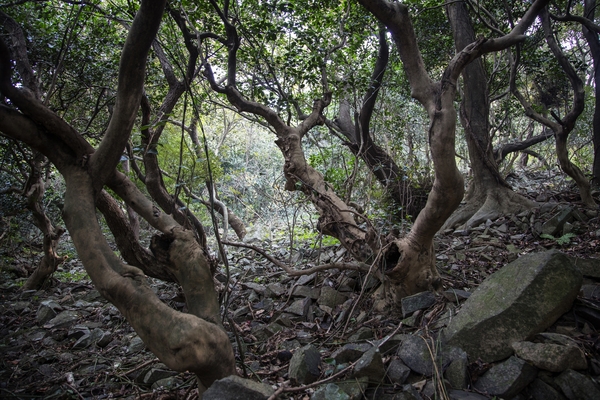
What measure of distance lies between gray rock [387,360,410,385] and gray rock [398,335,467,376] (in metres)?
0.05

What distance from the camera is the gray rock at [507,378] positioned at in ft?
6.82

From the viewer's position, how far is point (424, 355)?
238 centimetres

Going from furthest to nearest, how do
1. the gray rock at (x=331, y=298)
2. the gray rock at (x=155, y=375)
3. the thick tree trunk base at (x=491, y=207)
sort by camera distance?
the thick tree trunk base at (x=491, y=207), the gray rock at (x=331, y=298), the gray rock at (x=155, y=375)

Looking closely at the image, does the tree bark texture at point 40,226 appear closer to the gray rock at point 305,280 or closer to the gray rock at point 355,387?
the gray rock at point 305,280

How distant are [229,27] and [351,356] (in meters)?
3.79

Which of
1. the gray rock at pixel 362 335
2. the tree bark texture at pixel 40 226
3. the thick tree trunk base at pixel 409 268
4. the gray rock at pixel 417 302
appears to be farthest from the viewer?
the tree bark texture at pixel 40 226

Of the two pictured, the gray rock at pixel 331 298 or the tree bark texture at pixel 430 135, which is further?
the gray rock at pixel 331 298

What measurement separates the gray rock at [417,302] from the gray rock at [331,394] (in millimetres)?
1280

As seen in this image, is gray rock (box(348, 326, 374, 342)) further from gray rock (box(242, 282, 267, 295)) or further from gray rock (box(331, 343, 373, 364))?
gray rock (box(242, 282, 267, 295))

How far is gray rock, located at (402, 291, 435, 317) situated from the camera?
10.2 feet

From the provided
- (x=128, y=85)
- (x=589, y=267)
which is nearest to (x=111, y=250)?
(x=128, y=85)

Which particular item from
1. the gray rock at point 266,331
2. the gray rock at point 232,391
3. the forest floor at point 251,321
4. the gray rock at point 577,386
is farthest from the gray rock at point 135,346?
the gray rock at point 577,386

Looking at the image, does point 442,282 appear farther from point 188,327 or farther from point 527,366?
point 188,327

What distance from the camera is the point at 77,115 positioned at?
21.1 feet
